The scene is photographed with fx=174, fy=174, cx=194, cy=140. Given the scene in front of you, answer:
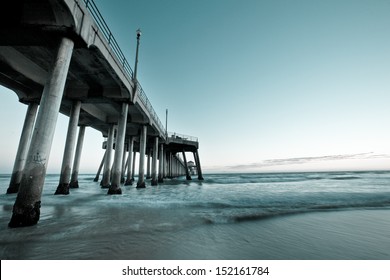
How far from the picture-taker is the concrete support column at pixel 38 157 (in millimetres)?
4523

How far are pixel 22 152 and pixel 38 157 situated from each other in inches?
346

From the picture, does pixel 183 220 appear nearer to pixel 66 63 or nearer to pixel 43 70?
pixel 66 63

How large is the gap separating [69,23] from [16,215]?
19.4ft

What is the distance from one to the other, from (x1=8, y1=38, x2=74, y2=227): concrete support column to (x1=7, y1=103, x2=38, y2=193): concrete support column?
8600mm

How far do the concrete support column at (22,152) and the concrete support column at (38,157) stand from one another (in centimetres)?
860

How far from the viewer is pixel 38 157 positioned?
16.0 feet

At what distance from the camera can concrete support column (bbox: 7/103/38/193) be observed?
10.9m

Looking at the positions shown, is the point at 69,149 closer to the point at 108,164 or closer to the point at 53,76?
the point at 108,164

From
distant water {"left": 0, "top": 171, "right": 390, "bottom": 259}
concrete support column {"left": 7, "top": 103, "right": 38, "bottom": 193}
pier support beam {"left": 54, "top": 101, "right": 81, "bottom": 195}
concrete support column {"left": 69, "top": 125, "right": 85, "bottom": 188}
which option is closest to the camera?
distant water {"left": 0, "top": 171, "right": 390, "bottom": 259}

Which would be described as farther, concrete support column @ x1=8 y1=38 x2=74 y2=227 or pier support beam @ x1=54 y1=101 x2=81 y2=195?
pier support beam @ x1=54 y1=101 x2=81 y2=195

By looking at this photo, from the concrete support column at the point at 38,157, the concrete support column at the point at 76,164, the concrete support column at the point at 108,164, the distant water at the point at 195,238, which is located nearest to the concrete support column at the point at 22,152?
the concrete support column at the point at 76,164

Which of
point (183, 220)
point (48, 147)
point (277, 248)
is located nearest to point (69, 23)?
point (48, 147)

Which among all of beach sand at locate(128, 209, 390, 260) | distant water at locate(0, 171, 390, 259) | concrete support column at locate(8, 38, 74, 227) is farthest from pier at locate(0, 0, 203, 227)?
beach sand at locate(128, 209, 390, 260)

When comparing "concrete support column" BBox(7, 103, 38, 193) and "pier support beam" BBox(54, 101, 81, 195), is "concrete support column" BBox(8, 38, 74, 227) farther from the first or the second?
"concrete support column" BBox(7, 103, 38, 193)
